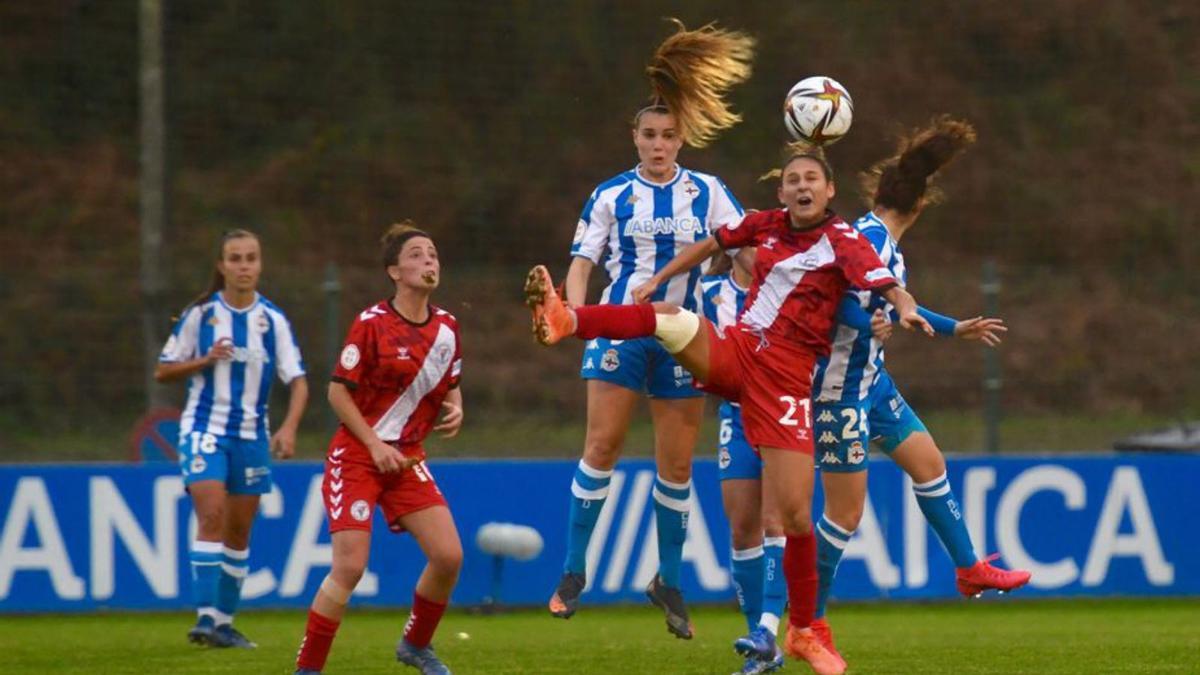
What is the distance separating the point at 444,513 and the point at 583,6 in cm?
1578

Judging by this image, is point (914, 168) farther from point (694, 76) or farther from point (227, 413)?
point (227, 413)

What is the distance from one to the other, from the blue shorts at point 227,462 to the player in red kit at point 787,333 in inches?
122

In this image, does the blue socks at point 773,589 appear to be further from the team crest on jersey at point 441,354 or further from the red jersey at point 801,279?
the team crest on jersey at point 441,354

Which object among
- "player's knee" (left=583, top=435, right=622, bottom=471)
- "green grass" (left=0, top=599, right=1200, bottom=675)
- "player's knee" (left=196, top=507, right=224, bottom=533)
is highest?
"player's knee" (left=583, top=435, right=622, bottom=471)

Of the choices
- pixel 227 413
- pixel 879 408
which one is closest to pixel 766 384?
pixel 879 408

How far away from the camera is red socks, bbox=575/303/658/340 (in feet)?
24.9

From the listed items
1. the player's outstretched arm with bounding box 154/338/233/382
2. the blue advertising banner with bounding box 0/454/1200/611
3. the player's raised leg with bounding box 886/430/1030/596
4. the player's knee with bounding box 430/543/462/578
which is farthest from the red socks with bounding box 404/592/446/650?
the blue advertising banner with bounding box 0/454/1200/611

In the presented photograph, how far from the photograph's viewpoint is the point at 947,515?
8602mm

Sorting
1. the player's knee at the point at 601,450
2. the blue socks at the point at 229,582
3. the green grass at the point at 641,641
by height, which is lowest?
the green grass at the point at 641,641

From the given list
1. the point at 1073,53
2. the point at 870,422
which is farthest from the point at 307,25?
the point at 870,422

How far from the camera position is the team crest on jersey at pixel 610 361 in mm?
8758

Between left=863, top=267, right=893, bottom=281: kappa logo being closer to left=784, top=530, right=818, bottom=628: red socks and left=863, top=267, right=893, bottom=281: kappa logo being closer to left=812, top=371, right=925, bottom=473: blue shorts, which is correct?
left=812, top=371, right=925, bottom=473: blue shorts

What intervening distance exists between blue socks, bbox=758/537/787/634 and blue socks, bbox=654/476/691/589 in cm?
50

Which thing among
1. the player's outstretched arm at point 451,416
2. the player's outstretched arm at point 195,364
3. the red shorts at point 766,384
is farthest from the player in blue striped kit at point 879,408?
the player's outstretched arm at point 195,364
